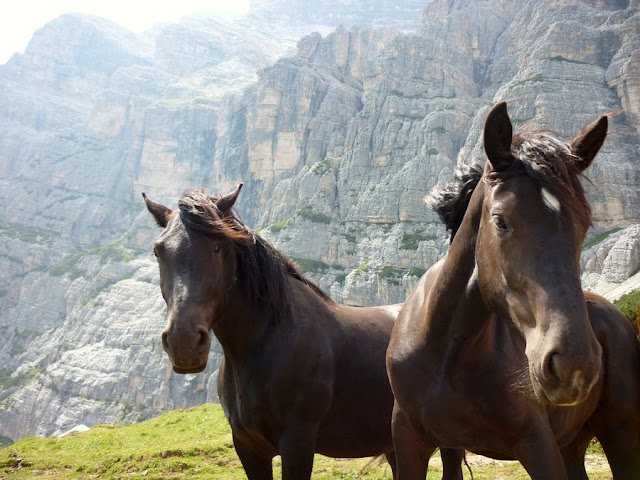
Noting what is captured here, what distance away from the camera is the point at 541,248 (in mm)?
2506

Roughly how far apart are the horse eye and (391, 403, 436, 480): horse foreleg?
2.00 m

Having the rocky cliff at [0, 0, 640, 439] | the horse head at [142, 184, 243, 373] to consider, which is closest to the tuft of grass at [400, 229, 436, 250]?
the rocky cliff at [0, 0, 640, 439]

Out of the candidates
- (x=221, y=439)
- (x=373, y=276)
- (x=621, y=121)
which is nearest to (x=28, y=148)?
(x=373, y=276)

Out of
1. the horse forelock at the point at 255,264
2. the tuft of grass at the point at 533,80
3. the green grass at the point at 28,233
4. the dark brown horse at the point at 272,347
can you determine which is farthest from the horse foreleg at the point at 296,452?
the green grass at the point at 28,233

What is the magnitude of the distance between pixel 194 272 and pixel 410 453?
2520 millimetres

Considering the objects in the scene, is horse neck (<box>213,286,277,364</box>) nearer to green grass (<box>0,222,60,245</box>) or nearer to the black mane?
the black mane

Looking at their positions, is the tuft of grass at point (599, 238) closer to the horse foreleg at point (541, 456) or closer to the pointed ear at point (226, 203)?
the pointed ear at point (226, 203)

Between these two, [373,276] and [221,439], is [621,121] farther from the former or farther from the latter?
[221,439]

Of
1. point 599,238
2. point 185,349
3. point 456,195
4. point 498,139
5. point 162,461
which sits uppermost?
point 498,139

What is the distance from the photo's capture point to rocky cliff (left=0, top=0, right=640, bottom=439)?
326 ft

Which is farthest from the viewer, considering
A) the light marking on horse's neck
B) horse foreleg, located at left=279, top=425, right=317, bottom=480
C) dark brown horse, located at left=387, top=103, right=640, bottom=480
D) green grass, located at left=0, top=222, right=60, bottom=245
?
green grass, located at left=0, top=222, right=60, bottom=245

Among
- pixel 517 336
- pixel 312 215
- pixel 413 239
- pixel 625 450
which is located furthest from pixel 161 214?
pixel 312 215

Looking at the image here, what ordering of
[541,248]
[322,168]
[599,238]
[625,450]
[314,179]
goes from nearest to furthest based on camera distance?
[541,248] → [625,450] → [599,238] → [314,179] → [322,168]

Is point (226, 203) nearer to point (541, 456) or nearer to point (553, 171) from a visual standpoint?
point (553, 171)
